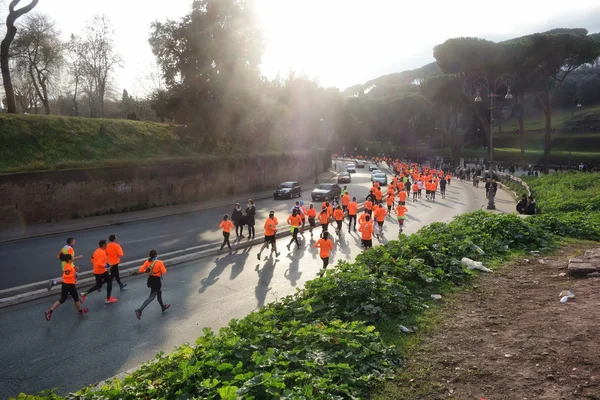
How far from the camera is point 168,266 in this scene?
13.7 meters

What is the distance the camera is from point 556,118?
272ft

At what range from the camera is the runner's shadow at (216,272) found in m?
11.6

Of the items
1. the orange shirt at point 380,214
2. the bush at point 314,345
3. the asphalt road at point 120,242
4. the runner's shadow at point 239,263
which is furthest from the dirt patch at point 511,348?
the asphalt road at point 120,242

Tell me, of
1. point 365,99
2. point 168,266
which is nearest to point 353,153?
point 365,99

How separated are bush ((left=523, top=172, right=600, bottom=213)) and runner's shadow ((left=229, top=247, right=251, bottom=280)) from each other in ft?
44.6

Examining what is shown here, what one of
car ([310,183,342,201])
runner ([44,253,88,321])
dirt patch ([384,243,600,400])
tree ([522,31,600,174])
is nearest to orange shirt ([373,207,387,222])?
dirt patch ([384,243,600,400])

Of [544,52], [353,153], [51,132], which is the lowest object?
[353,153]

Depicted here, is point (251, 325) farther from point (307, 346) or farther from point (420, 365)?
point (420, 365)

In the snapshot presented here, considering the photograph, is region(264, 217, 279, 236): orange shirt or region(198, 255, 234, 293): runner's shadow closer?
region(198, 255, 234, 293): runner's shadow

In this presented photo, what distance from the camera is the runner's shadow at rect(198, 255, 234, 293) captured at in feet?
38.1

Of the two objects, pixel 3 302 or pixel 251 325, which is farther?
pixel 3 302

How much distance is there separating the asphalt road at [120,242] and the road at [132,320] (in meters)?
0.77

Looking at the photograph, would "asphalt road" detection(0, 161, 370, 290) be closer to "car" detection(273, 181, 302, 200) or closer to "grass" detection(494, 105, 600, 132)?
"car" detection(273, 181, 302, 200)

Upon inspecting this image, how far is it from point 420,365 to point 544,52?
145 ft
